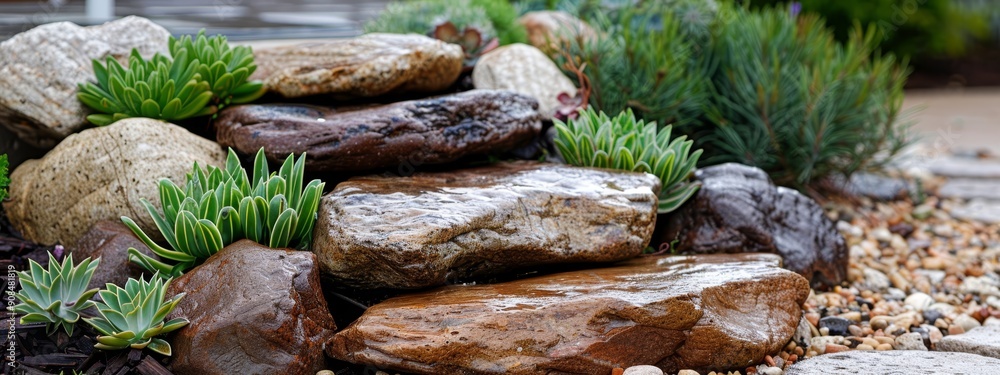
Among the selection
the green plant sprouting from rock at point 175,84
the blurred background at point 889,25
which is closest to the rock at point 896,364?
the blurred background at point 889,25

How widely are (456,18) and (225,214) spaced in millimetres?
3118

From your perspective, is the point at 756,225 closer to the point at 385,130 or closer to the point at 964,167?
the point at 385,130

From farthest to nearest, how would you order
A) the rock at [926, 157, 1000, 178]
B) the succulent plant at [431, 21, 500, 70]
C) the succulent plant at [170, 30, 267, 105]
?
1. the rock at [926, 157, 1000, 178]
2. the succulent plant at [431, 21, 500, 70]
3. the succulent plant at [170, 30, 267, 105]

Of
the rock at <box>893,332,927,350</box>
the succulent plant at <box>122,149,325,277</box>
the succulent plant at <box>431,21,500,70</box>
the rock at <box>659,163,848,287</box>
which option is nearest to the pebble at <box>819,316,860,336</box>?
the rock at <box>893,332,927,350</box>

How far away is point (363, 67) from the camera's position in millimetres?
4211

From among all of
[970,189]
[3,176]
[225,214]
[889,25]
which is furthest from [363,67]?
[889,25]

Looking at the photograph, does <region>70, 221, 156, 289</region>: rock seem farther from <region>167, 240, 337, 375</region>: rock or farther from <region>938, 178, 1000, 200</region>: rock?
<region>938, 178, 1000, 200</region>: rock

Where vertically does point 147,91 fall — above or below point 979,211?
above

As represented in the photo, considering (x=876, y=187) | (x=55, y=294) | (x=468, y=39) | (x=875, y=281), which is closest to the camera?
(x=55, y=294)

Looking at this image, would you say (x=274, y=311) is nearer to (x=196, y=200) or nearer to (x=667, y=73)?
(x=196, y=200)

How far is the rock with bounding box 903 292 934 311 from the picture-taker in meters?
4.32

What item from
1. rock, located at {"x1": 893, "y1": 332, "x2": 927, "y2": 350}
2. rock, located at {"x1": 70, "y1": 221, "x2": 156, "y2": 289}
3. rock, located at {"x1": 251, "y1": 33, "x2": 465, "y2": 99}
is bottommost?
rock, located at {"x1": 70, "y1": 221, "x2": 156, "y2": 289}

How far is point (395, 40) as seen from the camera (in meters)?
4.53

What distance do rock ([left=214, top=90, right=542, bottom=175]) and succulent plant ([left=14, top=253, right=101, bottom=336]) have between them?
3.36 feet
